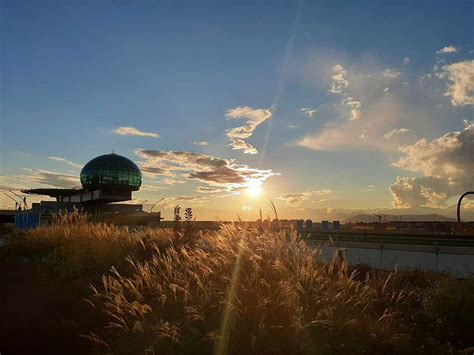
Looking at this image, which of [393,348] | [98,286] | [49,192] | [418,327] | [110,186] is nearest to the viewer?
[393,348]

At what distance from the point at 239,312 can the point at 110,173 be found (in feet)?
325

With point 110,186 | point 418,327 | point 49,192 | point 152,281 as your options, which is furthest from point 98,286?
point 49,192

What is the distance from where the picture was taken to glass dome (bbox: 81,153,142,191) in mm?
101188

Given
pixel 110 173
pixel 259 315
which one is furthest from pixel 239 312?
pixel 110 173

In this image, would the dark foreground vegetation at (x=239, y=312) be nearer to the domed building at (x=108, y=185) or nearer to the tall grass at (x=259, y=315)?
the tall grass at (x=259, y=315)

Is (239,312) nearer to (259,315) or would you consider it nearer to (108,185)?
(259,315)

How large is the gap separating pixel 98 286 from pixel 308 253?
431 cm

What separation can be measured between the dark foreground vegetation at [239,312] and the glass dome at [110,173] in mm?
93607

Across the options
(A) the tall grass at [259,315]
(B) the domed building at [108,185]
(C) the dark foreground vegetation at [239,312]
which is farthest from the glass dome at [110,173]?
(A) the tall grass at [259,315]

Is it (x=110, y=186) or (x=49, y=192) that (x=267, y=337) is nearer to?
(x=110, y=186)

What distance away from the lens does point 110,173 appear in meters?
101

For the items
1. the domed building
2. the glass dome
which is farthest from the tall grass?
the glass dome

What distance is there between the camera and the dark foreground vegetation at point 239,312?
5637 mm

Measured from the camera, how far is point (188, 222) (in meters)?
15.2
